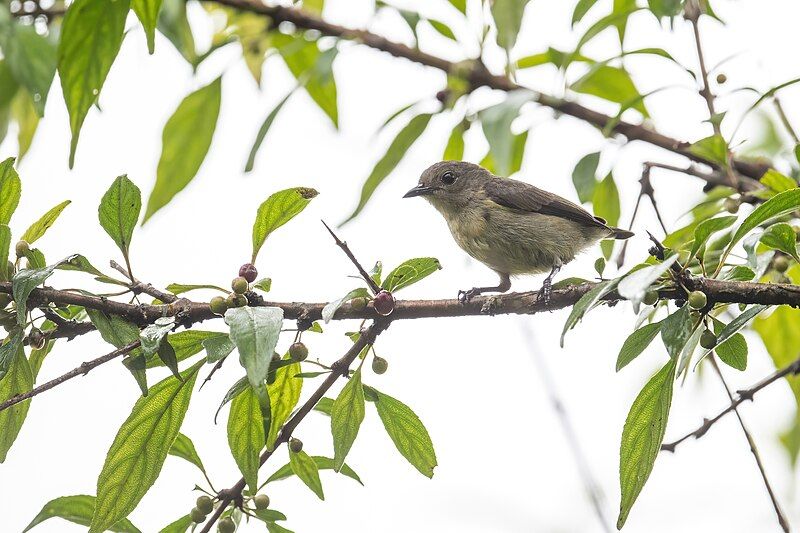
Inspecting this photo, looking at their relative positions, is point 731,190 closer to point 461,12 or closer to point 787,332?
point 787,332

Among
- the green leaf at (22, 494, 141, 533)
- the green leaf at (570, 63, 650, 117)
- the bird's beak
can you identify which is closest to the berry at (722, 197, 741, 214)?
the green leaf at (570, 63, 650, 117)

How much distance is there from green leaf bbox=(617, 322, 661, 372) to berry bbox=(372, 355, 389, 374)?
577mm

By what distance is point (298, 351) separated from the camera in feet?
7.54

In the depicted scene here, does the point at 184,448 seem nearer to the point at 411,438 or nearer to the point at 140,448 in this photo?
the point at 140,448

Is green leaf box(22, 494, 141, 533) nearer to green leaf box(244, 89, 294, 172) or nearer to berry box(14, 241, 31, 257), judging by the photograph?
berry box(14, 241, 31, 257)

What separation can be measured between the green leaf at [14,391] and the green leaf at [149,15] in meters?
0.78

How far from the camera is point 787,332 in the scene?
3.31 meters

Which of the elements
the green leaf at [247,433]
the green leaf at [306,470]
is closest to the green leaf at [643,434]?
the green leaf at [306,470]

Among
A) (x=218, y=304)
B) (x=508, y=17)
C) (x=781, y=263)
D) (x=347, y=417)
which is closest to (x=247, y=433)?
(x=347, y=417)

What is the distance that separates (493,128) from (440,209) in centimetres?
291

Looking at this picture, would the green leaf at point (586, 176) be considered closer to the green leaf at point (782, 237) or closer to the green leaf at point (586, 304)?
the green leaf at point (782, 237)

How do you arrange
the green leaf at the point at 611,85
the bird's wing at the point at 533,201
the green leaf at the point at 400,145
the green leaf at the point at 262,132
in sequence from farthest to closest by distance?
the bird's wing at the point at 533,201, the green leaf at the point at 611,85, the green leaf at the point at 400,145, the green leaf at the point at 262,132

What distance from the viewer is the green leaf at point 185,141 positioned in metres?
3.41

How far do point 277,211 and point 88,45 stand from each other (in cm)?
62
